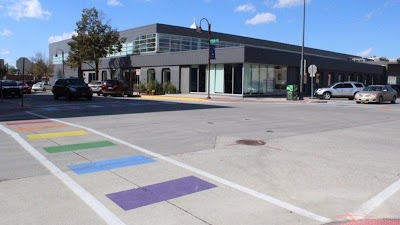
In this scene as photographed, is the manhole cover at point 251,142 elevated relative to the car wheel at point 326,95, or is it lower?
lower

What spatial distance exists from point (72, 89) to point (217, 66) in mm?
15447

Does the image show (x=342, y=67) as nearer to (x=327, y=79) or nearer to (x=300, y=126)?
(x=327, y=79)

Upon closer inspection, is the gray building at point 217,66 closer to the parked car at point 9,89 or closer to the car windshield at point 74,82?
the car windshield at point 74,82

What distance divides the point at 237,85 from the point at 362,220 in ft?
112

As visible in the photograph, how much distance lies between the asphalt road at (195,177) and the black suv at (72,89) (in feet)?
58.4

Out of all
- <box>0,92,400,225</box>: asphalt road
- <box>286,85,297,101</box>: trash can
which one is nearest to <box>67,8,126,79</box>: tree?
<box>286,85,297,101</box>: trash can

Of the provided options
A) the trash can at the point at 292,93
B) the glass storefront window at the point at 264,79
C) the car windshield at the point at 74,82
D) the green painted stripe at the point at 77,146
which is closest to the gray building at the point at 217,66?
the glass storefront window at the point at 264,79

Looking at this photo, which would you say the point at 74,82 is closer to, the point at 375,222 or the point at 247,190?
the point at 247,190

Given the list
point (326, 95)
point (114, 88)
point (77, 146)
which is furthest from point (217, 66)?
point (77, 146)

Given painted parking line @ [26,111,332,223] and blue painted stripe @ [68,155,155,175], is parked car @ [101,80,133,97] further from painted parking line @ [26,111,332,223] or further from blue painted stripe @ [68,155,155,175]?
blue painted stripe @ [68,155,155,175]

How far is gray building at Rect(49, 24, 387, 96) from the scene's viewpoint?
38956 millimetres

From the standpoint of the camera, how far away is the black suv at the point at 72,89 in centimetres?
3012

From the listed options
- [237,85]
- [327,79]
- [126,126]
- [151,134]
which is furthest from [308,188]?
[327,79]

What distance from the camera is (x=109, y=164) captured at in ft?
26.4
